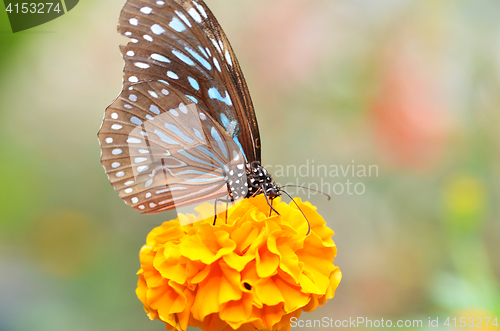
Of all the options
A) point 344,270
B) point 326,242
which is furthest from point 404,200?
point 326,242

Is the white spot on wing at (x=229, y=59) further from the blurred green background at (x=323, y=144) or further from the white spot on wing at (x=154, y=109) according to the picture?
the blurred green background at (x=323, y=144)

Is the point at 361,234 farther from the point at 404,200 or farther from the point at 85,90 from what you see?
the point at 85,90

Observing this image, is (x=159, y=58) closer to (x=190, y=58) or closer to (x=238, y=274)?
(x=190, y=58)

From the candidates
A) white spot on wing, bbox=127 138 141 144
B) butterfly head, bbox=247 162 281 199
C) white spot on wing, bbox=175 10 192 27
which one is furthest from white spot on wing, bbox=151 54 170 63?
butterfly head, bbox=247 162 281 199

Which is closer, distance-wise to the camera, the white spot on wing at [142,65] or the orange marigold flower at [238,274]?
the orange marigold flower at [238,274]

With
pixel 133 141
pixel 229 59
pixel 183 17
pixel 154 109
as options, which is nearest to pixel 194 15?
pixel 183 17

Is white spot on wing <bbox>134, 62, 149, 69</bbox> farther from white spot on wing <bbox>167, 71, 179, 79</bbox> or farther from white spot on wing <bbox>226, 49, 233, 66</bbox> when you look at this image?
white spot on wing <bbox>226, 49, 233, 66</bbox>

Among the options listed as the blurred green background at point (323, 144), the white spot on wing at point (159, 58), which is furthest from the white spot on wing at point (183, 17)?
the blurred green background at point (323, 144)
